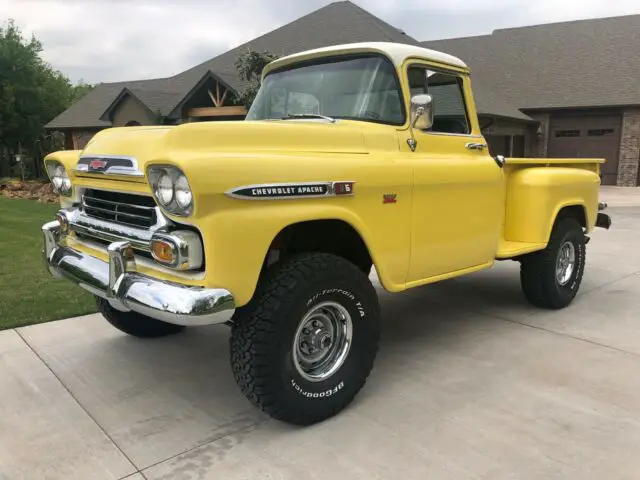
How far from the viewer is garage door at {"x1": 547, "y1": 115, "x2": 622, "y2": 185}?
2270 cm

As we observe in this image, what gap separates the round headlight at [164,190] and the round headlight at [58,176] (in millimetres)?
1412

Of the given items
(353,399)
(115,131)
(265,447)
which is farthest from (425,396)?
(115,131)

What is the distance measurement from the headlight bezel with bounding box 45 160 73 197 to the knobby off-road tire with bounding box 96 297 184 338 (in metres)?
0.90

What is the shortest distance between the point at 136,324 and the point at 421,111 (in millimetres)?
2720

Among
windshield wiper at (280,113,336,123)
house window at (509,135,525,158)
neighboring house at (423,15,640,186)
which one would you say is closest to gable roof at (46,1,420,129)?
neighboring house at (423,15,640,186)

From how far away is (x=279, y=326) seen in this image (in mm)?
2844

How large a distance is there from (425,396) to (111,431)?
6.16ft

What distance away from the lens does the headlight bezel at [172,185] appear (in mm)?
2584

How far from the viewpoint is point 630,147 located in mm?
22297

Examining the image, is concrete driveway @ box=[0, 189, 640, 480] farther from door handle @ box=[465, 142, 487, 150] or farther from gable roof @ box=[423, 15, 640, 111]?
gable roof @ box=[423, 15, 640, 111]

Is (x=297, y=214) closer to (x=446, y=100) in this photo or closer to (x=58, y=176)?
(x=58, y=176)

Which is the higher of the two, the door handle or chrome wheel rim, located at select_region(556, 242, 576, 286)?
the door handle

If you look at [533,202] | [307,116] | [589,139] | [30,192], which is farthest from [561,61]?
[307,116]

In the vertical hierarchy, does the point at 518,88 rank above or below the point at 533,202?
above
